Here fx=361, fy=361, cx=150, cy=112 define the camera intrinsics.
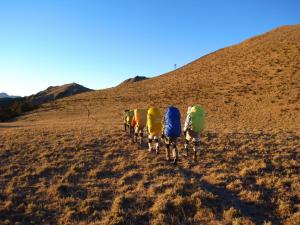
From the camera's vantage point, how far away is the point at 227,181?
14812mm

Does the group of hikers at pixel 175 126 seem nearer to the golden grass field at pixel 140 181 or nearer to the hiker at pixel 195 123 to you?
the hiker at pixel 195 123

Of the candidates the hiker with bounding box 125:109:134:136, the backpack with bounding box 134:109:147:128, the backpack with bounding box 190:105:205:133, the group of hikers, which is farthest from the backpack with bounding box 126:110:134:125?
the backpack with bounding box 190:105:205:133

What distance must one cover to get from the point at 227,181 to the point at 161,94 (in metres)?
56.4

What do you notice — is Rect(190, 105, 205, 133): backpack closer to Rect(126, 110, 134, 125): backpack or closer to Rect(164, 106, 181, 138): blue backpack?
Rect(164, 106, 181, 138): blue backpack

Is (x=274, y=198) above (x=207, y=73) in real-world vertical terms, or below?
below

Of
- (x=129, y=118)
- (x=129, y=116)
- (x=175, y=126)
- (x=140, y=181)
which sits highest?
(x=129, y=116)

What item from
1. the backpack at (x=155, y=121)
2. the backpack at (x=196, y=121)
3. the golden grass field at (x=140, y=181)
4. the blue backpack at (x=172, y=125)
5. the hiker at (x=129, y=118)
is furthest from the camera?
the hiker at (x=129, y=118)

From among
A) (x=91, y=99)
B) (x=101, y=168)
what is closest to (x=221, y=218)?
(x=101, y=168)

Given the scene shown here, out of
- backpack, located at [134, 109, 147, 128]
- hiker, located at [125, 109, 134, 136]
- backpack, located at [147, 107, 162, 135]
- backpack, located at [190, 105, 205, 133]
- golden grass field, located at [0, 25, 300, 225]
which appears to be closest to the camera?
golden grass field, located at [0, 25, 300, 225]

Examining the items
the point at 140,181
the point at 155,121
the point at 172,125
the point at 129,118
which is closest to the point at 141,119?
the point at 155,121

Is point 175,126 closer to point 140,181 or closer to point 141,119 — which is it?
point 140,181

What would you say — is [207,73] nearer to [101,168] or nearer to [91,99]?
[91,99]

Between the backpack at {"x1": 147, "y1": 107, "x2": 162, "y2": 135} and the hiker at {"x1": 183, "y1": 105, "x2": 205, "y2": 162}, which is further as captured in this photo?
the backpack at {"x1": 147, "y1": 107, "x2": 162, "y2": 135}

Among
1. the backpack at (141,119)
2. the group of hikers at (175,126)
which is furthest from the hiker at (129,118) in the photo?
the group of hikers at (175,126)
